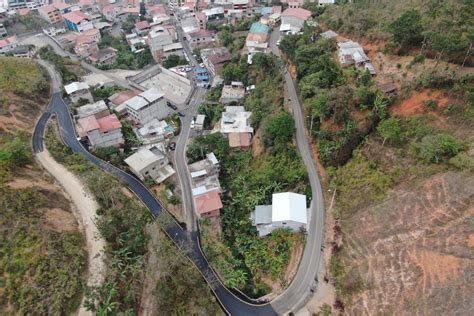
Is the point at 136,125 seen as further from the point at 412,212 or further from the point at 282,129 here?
the point at 412,212

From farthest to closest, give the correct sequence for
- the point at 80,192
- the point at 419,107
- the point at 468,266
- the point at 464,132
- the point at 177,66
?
the point at 177,66, the point at 80,192, the point at 419,107, the point at 464,132, the point at 468,266

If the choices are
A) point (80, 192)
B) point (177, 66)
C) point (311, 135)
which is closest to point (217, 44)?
point (177, 66)

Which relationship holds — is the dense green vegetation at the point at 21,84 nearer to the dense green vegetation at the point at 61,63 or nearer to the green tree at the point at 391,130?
the dense green vegetation at the point at 61,63

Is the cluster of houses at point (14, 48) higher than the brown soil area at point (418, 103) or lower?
higher

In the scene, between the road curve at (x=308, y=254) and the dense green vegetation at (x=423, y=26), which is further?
the dense green vegetation at (x=423, y=26)

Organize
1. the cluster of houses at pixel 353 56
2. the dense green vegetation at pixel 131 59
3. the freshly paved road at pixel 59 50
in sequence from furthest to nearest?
the dense green vegetation at pixel 131 59 < the freshly paved road at pixel 59 50 < the cluster of houses at pixel 353 56

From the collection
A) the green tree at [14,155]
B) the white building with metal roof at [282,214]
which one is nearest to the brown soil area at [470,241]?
the white building with metal roof at [282,214]

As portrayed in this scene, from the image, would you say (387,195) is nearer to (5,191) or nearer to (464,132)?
(464,132)
